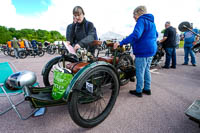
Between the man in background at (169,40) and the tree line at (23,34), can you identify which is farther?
the tree line at (23,34)

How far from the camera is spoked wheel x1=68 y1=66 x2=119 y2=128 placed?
52.5 inches

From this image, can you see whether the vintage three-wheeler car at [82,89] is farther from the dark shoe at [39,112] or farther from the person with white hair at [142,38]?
the person with white hair at [142,38]

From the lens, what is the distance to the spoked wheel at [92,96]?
133 centimetres

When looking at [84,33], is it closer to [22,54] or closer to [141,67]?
[141,67]

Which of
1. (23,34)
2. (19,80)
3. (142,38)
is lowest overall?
(19,80)

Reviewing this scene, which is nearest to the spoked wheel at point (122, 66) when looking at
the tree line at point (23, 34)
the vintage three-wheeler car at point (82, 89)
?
the vintage three-wheeler car at point (82, 89)

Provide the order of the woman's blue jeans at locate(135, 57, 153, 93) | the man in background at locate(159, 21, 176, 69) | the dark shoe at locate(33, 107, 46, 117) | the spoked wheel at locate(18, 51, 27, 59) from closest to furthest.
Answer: the dark shoe at locate(33, 107, 46, 117), the woman's blue jeans at locate(135, 57, 153, 93), the man in background at locate(159, 21, 176, 69), the spoked wheel at locate(18, 51, 27, 59)

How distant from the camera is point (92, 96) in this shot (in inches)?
63.9

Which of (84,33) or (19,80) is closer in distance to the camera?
(19,80)

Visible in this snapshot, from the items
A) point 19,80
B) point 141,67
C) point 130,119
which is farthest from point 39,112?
point 141,67

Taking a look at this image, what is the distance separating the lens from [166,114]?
1.81m

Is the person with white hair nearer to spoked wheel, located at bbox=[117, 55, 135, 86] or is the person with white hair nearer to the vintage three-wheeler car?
spoked wheel, located at bbox=[117, 55, 135, 86]

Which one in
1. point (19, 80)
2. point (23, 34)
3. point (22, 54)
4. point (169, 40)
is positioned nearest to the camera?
point (19, 80)

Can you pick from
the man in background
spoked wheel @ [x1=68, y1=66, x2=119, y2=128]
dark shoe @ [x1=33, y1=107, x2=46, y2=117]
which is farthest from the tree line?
spoked wheel @ [x1=68, y1=66, x2=119, y2=128]
